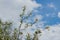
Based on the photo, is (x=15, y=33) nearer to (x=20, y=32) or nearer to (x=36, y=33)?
(x=20, y=32)

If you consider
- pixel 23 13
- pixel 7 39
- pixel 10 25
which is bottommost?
pixel 7 39

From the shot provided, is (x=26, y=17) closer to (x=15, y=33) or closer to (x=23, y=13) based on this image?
(x=23, y=13)

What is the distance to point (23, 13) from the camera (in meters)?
16.3

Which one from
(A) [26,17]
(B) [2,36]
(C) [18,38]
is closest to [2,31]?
(B) [2,36]

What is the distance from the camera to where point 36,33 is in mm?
15758

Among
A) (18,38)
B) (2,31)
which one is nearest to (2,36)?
(2,31)

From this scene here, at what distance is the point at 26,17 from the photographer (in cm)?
1590

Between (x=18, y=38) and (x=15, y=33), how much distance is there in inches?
24.8

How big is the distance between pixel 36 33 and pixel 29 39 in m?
0.93

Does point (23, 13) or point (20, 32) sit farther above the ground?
point (23, 13)

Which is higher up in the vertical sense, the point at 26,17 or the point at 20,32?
the point at 26,17

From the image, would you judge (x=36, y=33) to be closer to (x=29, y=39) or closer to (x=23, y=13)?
(x=29, y=39)

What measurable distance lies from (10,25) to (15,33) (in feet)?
3.78

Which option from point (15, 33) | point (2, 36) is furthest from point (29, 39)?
point (2, 36)
